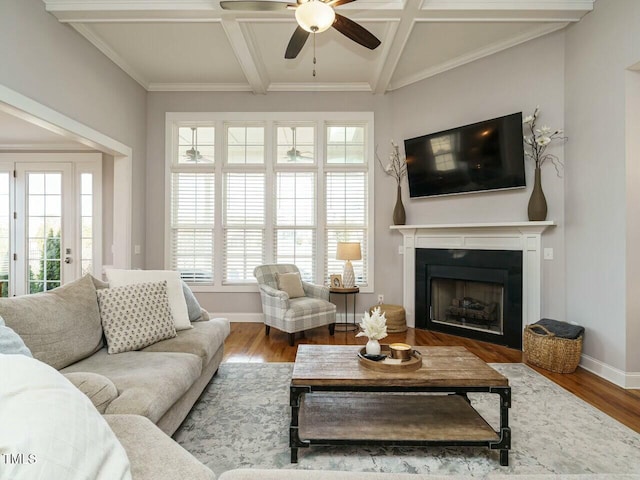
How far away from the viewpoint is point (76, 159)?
16.1 feet

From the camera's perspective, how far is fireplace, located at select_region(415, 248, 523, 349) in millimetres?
3635

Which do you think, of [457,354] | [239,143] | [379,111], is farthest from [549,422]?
[239,143]

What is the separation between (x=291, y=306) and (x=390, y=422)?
204 cm

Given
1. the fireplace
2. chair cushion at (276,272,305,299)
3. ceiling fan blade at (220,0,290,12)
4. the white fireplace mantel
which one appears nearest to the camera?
ceiling fan blade at (220,0,290,12)

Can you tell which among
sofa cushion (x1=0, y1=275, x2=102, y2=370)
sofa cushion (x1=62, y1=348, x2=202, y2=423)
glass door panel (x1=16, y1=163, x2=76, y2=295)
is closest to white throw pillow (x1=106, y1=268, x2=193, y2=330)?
sofa cushion (x1=0, y1=275, x2=102, y2=370)

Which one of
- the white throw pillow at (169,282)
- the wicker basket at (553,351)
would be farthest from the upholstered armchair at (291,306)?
the wicker basket at (553,351)

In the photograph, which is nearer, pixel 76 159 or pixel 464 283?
pixel 464 283

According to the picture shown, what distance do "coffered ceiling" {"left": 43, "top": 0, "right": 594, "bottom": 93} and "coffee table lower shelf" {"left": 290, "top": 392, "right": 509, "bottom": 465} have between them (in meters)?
2.94

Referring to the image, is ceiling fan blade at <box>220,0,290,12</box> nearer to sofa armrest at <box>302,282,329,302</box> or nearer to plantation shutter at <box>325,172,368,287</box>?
plantation shutter at <box>325,172,368,287</box>

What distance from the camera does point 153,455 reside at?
41.4 inches

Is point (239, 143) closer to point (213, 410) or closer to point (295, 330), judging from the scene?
point (295, 330)

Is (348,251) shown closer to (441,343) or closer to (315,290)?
(315,290)

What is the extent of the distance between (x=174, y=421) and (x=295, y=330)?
6.27 feet

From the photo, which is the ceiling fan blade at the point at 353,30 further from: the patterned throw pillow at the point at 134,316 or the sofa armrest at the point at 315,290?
the sofa armrest at the point at 315,290
